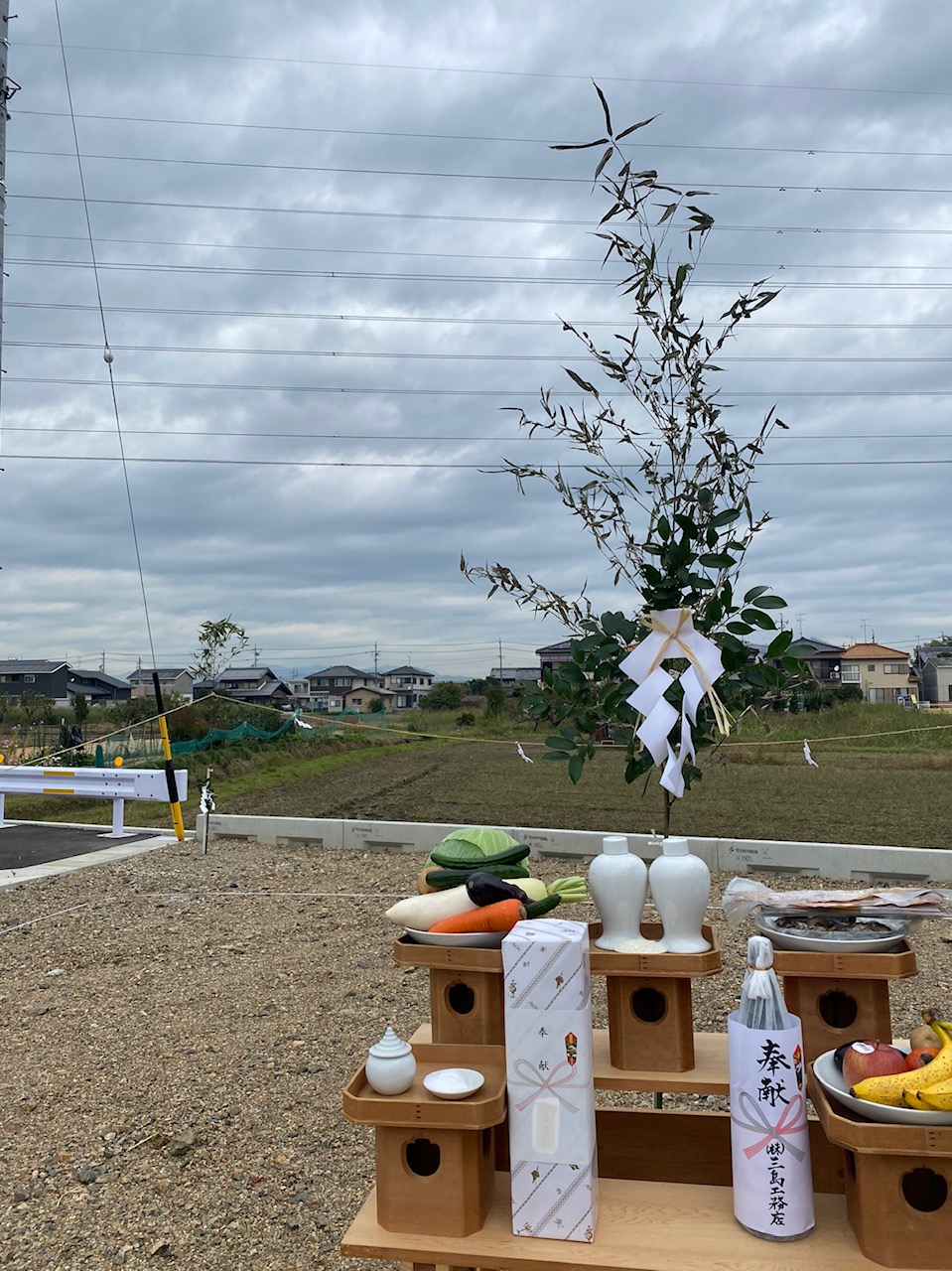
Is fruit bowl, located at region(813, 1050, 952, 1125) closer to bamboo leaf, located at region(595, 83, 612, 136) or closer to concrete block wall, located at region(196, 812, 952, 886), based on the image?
bamboo leaf, located at region(595, 83, 612, 136)

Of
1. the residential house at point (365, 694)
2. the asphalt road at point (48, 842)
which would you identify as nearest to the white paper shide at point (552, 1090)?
the asphalt road at point (48, 842)

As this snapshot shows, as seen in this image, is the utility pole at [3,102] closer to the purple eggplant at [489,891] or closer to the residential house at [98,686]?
the purple eggplant at [489,891]

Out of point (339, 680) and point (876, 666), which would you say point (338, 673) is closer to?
point (339, 680)

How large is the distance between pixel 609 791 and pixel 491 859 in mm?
11227

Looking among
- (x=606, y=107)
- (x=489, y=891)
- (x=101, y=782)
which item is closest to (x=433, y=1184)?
(x=489, y=891)

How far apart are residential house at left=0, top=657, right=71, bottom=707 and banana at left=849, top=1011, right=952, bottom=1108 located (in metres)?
55.9

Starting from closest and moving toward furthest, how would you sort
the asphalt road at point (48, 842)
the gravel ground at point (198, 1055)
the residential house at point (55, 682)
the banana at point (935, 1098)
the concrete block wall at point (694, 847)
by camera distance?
1. the banana at point (935, 1098)
2. the gravel ground at point (198, 1055)
3. the concrete block wall at point (694, 847)
4. the asphalt road at point (48, 842)
5. the residential house at point (55, 682)

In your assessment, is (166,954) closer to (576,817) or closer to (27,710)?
(576,817)

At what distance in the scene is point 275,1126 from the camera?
310 centimetres

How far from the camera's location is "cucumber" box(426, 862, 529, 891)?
2.19 meters

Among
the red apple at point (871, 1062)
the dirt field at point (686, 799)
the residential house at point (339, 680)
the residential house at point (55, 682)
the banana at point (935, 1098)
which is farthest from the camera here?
the residential house at point (339, 680)

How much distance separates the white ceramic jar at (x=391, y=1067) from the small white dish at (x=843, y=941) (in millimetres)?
799

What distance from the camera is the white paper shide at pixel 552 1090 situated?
1652mm

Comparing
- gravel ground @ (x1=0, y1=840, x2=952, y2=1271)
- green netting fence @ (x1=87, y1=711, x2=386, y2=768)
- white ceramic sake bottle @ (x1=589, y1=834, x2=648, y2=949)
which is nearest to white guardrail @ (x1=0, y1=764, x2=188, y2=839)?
gravel ground @ (x1=0, y1=840, x2=952, y2=1271)
